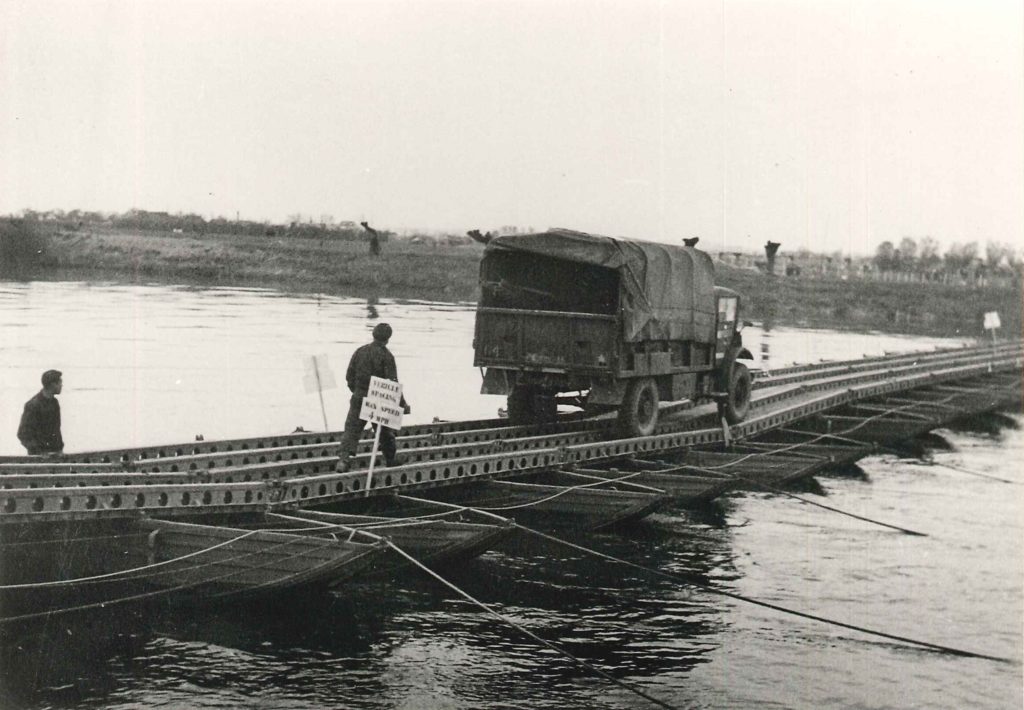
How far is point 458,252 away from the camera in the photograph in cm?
8512

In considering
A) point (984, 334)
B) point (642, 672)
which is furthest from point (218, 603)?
point (984, 334)

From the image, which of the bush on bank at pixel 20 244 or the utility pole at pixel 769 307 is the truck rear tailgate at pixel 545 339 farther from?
the bush on bank at pixel 20 244

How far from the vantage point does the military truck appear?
52.1ft

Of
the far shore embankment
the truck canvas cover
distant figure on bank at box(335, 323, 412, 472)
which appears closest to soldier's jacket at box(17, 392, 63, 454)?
distant figure on bank at box(335, 323, 412, 472)

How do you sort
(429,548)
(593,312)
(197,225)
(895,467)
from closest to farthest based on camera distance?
(429,548) → (593,312) → (895,467) → (197,225)

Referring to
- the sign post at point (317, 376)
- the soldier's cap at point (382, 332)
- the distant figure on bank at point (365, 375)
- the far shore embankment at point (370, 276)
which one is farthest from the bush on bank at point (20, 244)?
the soldier's cap at point (382, 332)

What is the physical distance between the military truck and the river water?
2203mm

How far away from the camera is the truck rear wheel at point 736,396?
19.7 metres

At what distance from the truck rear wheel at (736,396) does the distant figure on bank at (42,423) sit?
11.1 meters

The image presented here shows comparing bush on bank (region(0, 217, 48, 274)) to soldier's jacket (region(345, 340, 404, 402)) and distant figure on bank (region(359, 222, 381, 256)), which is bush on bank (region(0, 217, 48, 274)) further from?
soldier's jacket (region(345, 340, 404, 402))

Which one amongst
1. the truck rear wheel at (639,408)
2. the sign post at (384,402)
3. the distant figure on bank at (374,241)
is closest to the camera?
the sign post at (384,402)

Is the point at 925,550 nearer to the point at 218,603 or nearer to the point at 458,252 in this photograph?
the point at 218,603

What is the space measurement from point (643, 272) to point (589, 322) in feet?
3.61

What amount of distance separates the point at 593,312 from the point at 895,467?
998 centimetres
